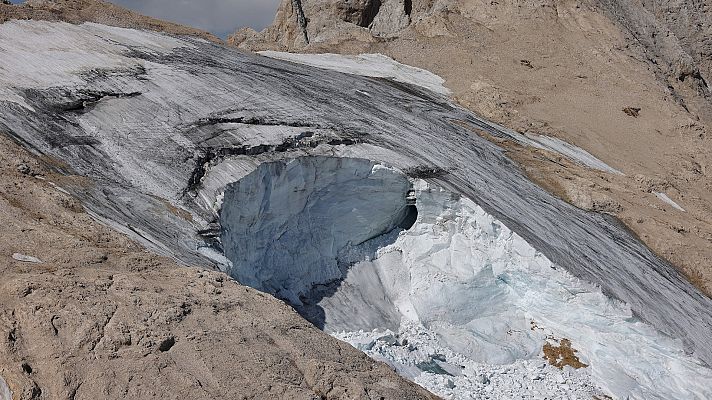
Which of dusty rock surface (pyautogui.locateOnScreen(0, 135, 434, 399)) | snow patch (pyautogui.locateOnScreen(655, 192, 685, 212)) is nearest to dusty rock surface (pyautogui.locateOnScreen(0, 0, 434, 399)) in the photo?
dusty rock surface (pyautogui.locateOnScreen(0, 135, 434, 399))

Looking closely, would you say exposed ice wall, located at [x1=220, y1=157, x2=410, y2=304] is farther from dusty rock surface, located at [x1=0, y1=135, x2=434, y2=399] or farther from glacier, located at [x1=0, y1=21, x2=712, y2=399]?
dusty rock surface, located at [x1=0, y1=135, x2=434, y2=399]

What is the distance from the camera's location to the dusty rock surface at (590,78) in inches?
674

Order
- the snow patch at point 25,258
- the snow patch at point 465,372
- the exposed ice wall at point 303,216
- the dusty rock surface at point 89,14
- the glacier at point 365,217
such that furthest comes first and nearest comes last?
the dusty rock surface at point 89,14 → the exposed ice wall at point 303,216 → the snow patch at point 465,372 → the glacier at point 365,217 → the snow patch at point 25,258

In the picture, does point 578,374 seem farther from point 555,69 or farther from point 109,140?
point 555,69

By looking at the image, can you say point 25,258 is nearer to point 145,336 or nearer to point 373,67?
point 145,336

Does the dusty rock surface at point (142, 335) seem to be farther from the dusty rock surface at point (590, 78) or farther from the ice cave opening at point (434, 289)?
the dusty rock surface at point (590, 78)

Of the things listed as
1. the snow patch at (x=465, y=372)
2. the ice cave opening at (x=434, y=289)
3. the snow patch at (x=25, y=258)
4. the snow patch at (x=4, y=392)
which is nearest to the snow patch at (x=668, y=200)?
the ice cave opening at (x=434, y=289)

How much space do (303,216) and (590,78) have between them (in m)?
20.9

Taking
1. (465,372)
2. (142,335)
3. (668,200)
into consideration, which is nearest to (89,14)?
(465,372)

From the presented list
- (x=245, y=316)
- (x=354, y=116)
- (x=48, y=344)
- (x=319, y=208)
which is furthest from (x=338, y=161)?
(x=48, y=344)

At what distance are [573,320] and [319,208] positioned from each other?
5920 millimetres

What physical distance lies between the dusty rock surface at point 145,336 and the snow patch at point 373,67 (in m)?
17.6

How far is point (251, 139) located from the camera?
12.5 metres

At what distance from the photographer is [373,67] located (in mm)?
25578
